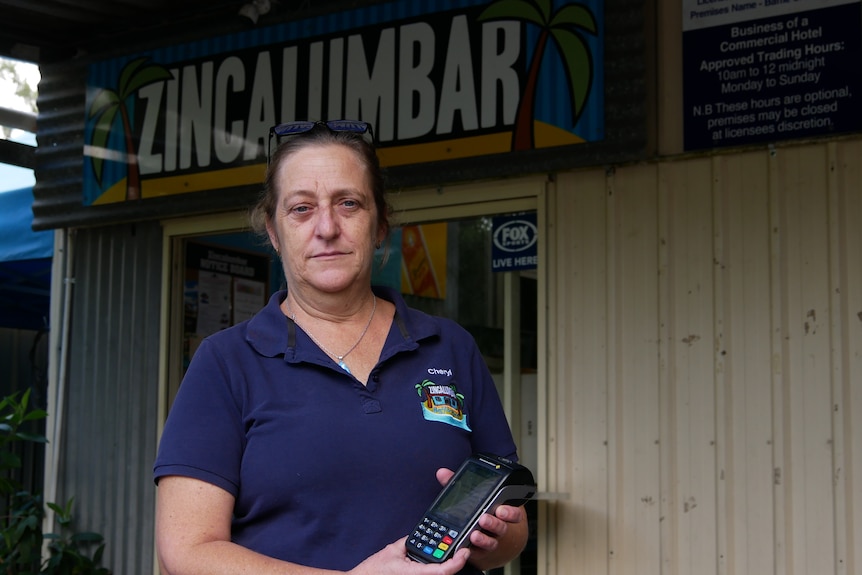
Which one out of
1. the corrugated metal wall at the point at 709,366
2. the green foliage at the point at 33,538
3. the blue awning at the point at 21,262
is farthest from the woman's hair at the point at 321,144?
the blue awning at the point at 21,262

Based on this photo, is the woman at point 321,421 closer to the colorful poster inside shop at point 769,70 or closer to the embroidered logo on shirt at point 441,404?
the embroidered logo on shirt at point 441,404

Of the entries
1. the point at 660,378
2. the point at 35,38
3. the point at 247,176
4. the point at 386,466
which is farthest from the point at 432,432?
the point at 35,38

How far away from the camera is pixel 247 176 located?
6.17 meters

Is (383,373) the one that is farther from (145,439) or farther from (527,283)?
(145,439)

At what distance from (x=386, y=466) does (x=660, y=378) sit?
3007mm

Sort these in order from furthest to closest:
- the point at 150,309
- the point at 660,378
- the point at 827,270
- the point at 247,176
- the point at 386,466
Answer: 1. the point at 150,309
2. the point at 247,176
3. the point at 660,378
4. the point at 827,270
5. the point at 386,466

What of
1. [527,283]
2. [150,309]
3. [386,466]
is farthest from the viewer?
[150,309]

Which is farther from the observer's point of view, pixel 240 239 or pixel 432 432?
pixel 240 239

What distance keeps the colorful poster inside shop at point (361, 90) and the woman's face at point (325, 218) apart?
9.80 ft

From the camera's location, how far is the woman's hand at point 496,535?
195cm

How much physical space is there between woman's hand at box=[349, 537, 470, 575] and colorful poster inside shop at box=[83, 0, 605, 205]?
11.4ft

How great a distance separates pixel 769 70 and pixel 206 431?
3469 millimetres

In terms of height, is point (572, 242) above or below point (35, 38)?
below

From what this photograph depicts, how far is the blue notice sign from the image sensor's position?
5.67 m
